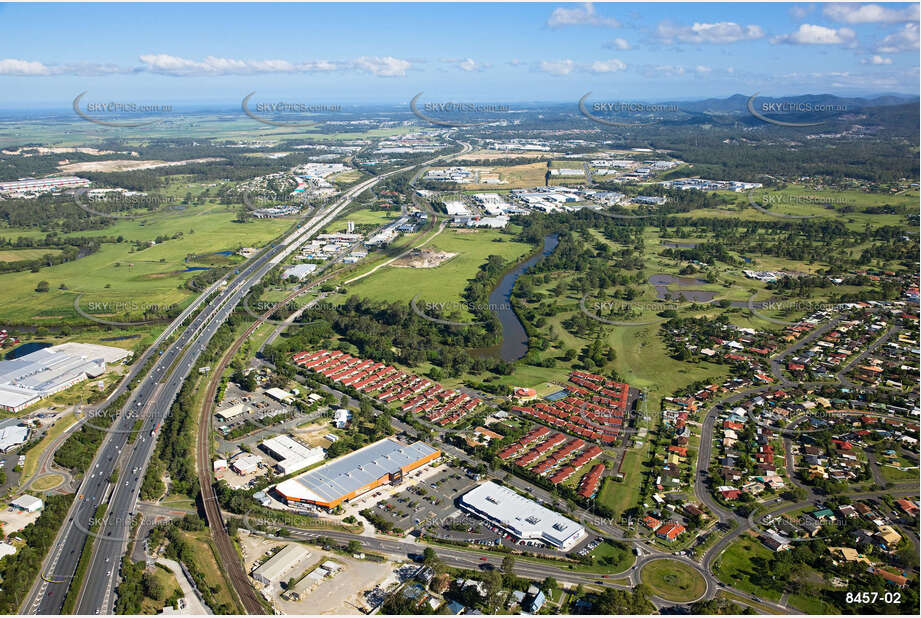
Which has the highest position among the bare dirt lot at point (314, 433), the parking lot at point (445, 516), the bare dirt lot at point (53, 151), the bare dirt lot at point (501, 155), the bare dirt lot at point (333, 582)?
the bare dirt lot at point (53, 151)

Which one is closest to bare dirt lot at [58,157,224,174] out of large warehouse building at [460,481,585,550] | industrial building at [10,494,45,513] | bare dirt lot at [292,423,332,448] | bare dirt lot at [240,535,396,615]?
bare dirt lot at [292,423,332,448]

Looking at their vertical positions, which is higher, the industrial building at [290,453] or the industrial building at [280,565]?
the industrial building at [290,453]

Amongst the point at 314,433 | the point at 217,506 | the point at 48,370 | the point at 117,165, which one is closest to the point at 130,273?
the point at 48,370

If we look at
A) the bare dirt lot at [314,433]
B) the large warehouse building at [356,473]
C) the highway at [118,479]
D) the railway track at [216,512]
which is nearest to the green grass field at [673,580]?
the large warehouse building at [356,473]

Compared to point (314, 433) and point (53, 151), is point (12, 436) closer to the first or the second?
point (314, 433)

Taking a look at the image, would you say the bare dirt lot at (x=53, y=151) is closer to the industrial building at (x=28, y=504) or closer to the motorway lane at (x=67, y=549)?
the motorway lane at (x=67, y=549)

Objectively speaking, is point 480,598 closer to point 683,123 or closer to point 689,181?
point 689,181
